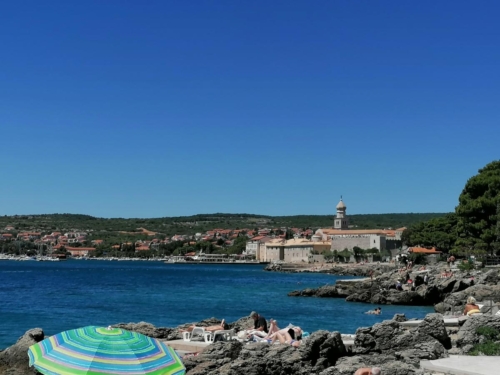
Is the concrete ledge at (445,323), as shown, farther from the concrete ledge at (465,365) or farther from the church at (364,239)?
the church at (364,239)

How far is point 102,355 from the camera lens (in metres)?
6.21

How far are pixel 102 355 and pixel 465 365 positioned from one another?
6.46 meters

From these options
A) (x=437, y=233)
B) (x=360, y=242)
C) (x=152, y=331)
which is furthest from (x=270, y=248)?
(x=152, y=331)

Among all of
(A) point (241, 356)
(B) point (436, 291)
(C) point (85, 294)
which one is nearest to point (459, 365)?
(A) point (241, 356)

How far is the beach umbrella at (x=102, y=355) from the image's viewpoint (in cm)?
615

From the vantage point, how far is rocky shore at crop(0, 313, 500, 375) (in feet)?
35.5

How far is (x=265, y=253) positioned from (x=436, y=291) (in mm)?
117222

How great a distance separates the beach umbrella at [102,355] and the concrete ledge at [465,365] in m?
5.04

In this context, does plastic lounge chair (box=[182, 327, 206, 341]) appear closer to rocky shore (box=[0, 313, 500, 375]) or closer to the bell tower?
rocky shore (box=[0, 313, 500, 375])

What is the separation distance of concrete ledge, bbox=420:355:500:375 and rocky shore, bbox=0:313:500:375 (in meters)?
0.26

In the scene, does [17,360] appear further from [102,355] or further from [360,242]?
[360,242]

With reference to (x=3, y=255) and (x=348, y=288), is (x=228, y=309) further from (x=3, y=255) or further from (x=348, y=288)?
(x=3, y=255)

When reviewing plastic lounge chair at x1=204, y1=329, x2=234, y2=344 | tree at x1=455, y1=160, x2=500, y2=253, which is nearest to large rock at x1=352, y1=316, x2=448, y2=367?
plastic lounge chair at x1=204, y1=329, x2=234, y2=344

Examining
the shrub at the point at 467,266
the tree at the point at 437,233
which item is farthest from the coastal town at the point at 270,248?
the shrub at the point at 467,266
